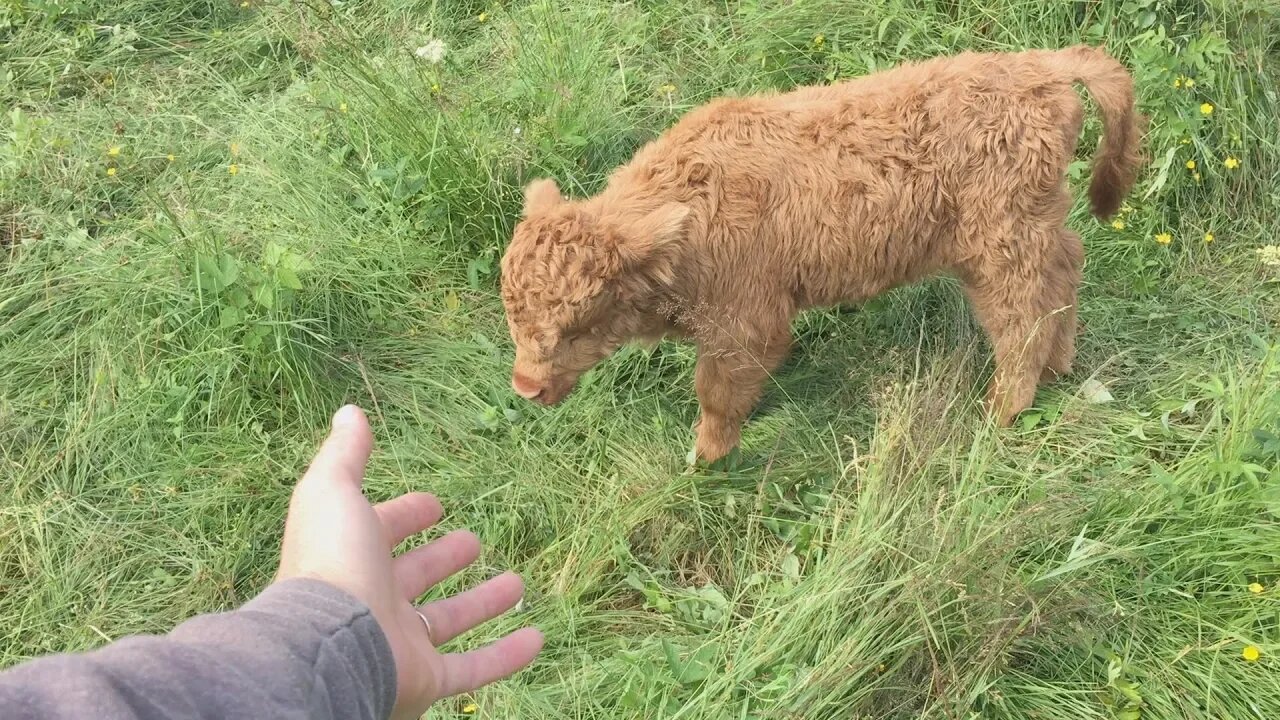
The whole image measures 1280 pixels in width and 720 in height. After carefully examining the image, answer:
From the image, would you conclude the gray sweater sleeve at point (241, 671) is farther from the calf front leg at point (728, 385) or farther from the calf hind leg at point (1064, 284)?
the calf hind leg at point (1064, 284)

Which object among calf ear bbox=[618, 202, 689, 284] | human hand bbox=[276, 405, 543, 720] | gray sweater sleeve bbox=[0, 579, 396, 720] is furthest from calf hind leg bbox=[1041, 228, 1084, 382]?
gray sweater sleeve bbox=[0, 579, 396, 720]

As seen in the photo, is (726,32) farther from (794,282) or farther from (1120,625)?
(1120,625)

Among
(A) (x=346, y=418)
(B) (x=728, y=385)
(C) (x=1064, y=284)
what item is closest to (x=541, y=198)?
(B) (x=728, y=385)

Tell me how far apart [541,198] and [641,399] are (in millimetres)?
1143

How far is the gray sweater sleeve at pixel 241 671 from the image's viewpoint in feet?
3.96

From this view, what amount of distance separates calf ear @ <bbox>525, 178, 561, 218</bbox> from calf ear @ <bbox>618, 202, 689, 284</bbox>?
382 mm

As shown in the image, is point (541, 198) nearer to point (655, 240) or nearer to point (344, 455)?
point (655, 240)

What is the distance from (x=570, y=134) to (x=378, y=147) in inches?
39.6

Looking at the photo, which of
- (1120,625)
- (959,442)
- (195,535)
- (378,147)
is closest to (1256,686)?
(1120,625)

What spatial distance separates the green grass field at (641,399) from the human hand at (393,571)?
26.9 inches

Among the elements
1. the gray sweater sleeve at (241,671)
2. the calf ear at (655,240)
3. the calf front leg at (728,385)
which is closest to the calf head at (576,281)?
the calf ear at (655,240)

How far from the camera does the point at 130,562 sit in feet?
11.2

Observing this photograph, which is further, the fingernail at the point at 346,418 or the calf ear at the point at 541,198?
the calf ear at the point at 541,198

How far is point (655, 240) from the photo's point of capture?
9.36 feet
